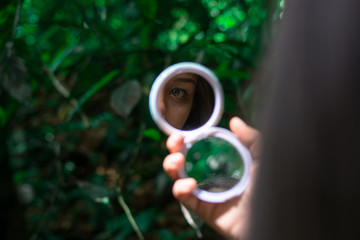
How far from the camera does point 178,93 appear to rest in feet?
1.79

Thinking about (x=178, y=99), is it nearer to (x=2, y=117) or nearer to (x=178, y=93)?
(x=178, y=93)

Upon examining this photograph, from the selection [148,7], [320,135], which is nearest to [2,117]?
[148,7]

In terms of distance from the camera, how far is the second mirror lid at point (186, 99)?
503 millimetres

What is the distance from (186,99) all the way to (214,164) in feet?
0.55

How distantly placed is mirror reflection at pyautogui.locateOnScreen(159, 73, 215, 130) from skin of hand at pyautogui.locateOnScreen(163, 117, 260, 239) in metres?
0.05

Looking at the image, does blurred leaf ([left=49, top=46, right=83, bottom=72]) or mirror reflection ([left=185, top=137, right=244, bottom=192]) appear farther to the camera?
blurred leaf ([left=49, top=46, right=83, bottom=72])

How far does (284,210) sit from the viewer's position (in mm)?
222

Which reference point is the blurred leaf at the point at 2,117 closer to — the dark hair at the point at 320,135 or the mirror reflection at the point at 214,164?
the mirror reflection at the point at 214,164

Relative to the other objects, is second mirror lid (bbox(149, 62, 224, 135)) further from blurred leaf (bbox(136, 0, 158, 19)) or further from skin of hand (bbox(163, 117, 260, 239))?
blurred leaf (bbox(136, 0, 158, 19))

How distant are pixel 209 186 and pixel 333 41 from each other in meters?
0.35

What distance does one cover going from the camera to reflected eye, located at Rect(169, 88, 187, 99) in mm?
537

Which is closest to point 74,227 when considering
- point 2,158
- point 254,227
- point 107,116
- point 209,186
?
point 107,116

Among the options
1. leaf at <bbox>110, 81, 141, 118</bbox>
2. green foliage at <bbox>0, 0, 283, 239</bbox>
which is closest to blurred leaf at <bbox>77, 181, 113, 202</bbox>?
green foliage at <bbox>0, 0, 283, 239</bbox>

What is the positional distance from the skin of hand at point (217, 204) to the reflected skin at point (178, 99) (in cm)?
5
